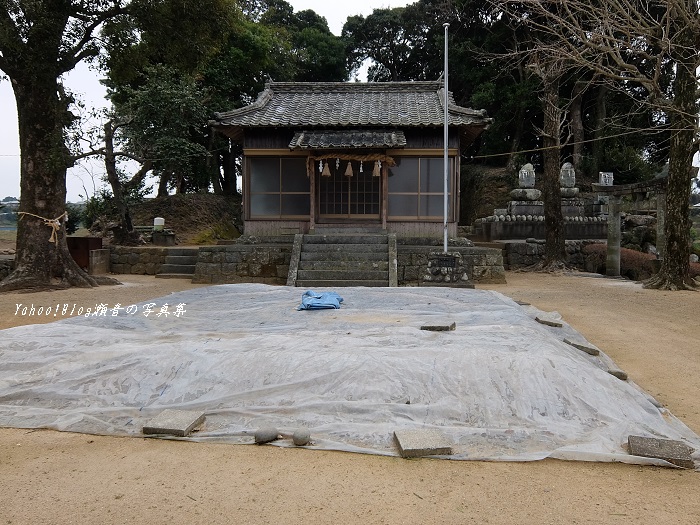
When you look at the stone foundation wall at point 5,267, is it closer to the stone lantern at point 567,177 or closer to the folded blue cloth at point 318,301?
the folded blue cloth at point 318,301

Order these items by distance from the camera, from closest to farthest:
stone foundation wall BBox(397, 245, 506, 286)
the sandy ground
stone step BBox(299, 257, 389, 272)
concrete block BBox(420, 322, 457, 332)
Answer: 1. the sandy ground
2. concrete block BBox(420, 322, 457, 332)
3. stone step BBox(299, 257, 389, 272)
4. stone foundation wall BBox(397, 245, 506, 286)

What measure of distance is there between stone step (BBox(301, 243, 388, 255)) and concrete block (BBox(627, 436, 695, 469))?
8.97 meters

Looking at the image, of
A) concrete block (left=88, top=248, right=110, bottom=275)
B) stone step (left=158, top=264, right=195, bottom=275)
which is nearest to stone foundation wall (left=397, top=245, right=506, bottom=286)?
stone step (left=158, top=264, right=195, bottom=275)

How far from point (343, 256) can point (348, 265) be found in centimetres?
41

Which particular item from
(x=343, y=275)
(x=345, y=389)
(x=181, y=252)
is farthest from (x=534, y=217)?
(x=345, y=389)

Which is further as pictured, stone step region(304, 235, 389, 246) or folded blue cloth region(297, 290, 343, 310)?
stone step region(304, 235, 389, 246)

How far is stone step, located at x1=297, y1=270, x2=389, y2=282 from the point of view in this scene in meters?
10.6

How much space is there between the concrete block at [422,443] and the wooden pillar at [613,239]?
501 inches

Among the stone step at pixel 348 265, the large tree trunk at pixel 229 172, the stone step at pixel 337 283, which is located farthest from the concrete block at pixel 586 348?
the large tree trunk at pixel 229 172

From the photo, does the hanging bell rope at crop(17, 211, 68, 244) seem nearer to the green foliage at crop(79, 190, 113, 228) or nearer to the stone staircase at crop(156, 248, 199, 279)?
the stone staircase at crop(156, 248, 199, 279)

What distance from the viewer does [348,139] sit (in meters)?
12.9

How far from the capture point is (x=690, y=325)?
22.7ft

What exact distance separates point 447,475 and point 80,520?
5.72ft

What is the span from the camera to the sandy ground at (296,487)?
2.20 m
